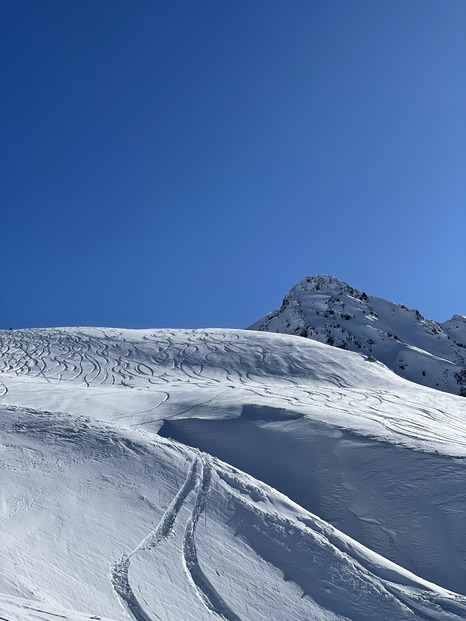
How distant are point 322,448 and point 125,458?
3.50 metres

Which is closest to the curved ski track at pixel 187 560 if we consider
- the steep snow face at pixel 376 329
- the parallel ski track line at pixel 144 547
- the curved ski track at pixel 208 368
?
the parallel ski track line at pixel 144 547

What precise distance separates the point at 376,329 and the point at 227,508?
102 ft

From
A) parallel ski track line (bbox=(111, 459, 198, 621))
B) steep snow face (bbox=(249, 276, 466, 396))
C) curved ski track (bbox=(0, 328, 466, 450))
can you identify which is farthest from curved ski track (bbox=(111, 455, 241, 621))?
steep snow face (bbox=(249, 276, 466, 396))

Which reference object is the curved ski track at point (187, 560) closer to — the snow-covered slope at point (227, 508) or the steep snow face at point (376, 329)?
the snow-covered slope at point (227, 508)

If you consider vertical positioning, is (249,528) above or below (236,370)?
below

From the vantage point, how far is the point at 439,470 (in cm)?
771

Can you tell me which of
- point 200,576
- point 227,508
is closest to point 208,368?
point 227,508

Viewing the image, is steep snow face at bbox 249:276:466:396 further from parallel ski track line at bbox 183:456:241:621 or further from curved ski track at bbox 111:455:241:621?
parallel ski track line at bbox 183:456:241:621

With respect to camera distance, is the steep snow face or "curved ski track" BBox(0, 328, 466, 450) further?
the steep snow face

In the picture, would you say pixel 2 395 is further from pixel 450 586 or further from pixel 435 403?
pixel 435 403

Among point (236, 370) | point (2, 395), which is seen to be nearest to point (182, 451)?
point (2, 395)

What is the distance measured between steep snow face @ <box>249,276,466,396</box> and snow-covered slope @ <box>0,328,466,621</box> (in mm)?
19218

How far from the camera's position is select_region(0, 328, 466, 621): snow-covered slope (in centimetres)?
495

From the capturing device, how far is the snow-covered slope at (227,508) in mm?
4945
